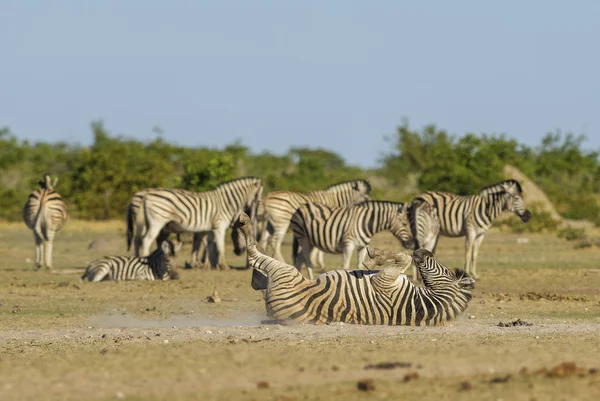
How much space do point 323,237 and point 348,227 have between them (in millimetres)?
432

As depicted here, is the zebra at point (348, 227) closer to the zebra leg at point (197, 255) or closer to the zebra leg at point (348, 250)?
the zebra leg at point (348, 250)

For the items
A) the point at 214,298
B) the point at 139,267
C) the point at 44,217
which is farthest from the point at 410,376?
the point at 44,217

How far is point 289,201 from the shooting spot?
2153 cm

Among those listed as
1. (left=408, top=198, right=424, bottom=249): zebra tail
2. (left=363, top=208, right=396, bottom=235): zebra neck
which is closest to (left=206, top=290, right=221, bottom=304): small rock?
(left=363, top=208, right=396, bottom=235): zebra neck

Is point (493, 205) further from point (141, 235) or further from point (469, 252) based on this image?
point (141, 235)

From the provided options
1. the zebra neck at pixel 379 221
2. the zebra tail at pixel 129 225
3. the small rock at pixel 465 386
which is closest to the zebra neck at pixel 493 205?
the zebra neck at pixel 379 221

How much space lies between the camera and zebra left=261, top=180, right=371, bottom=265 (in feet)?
69.5

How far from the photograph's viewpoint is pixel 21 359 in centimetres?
928

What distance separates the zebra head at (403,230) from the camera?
726 inches

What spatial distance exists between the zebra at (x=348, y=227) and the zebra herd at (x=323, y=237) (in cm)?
2

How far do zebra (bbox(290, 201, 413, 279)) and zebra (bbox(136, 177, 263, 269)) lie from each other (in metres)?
2.73

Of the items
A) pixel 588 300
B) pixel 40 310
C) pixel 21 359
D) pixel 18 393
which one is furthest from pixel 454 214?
pixel 18 393

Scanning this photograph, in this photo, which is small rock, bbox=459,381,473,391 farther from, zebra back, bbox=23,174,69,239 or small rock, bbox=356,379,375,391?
zebra back, bbox=23,174,69,239

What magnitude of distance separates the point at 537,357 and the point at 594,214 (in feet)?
98.9
